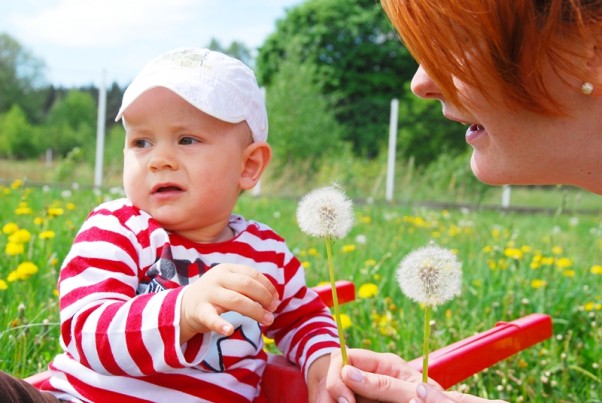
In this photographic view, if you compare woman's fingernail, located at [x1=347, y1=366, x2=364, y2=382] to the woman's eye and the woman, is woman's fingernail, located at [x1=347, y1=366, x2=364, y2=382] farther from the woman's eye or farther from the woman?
the woman's eye

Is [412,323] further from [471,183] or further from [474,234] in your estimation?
[471,183]

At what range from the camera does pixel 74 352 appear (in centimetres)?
115

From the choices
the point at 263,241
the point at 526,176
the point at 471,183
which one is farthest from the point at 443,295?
the point at 471,183

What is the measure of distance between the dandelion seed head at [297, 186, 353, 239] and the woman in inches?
8.0

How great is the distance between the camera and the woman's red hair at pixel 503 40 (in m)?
0.98

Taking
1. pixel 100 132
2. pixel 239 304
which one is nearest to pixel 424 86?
pixel 239 304

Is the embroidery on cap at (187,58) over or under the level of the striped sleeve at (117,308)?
over

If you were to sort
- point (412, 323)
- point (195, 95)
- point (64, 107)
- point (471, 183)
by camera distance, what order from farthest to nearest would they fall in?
1. point (64, 107)
2. point (471, 183)
3. point (412, 323)
4. point (195, 95)

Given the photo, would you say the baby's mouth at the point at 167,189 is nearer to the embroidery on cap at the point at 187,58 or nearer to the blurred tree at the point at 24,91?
the embroidery on cap at the point at 187,58

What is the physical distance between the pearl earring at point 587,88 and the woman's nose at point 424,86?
0.76ft

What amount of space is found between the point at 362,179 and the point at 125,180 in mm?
10097

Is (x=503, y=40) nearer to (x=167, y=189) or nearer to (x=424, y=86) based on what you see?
(x=424, y=86)

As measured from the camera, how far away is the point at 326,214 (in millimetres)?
954

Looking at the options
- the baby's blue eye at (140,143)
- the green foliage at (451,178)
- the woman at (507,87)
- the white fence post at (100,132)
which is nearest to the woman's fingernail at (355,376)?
the woman at (507,87)
